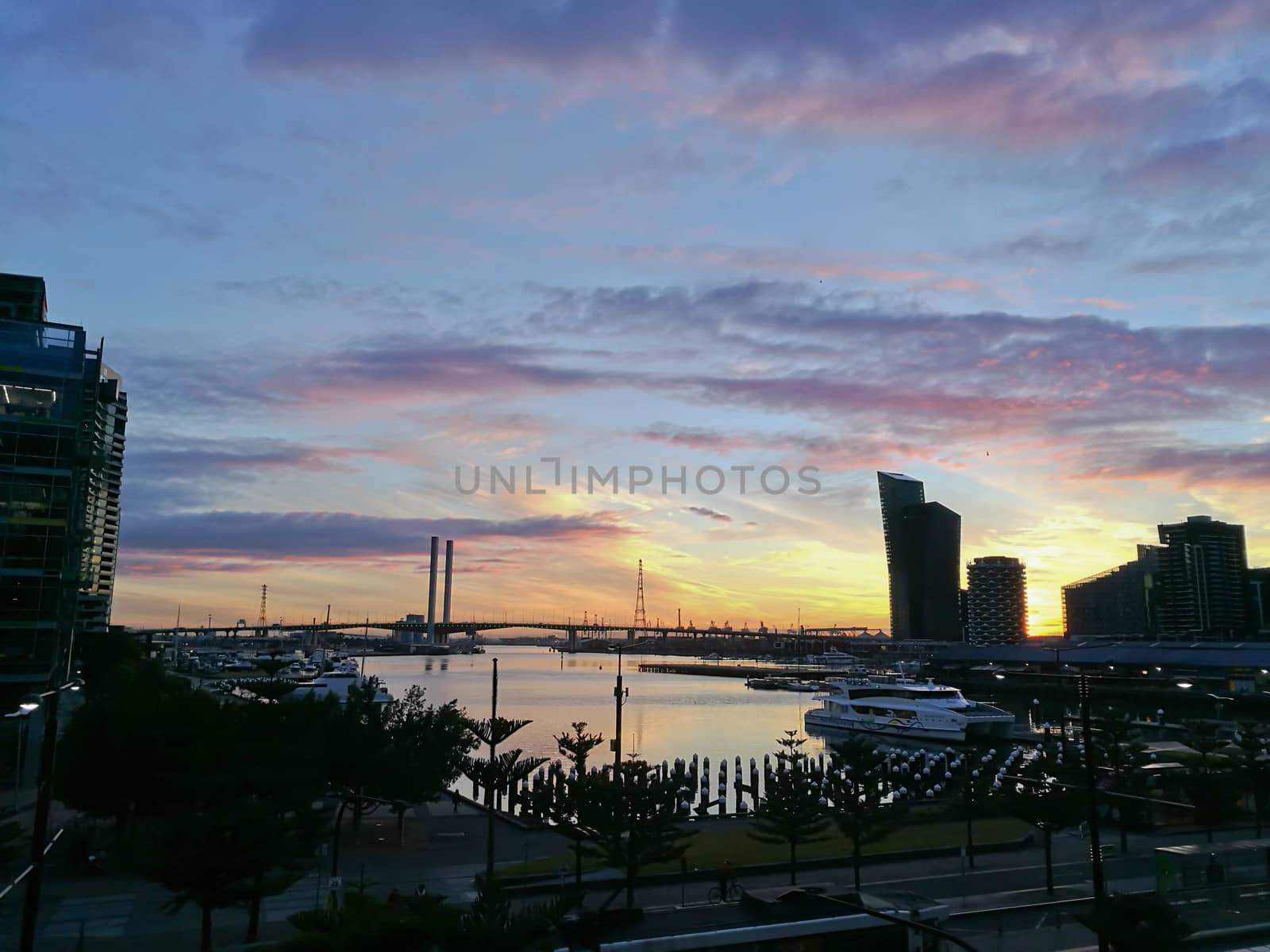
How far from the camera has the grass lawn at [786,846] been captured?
3150 centimetres

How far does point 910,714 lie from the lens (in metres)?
85.6

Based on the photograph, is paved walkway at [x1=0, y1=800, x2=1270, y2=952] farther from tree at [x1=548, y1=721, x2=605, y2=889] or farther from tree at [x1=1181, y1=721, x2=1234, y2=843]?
tree at [x1=548, y1=721, x2=605, y2=889]

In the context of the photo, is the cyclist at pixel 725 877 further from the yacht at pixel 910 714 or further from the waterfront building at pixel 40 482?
the yacht at pixel 910 714

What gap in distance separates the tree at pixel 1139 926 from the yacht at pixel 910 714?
67872 mm

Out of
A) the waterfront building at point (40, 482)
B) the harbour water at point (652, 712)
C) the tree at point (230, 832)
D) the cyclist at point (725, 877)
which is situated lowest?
the harbour water at point (652, 712)

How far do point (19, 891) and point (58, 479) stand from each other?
27.0 metres

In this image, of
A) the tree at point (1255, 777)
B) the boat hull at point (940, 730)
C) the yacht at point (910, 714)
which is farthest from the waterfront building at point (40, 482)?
the yacht at point (910, 714)

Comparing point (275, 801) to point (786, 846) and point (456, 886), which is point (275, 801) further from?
point (786, 846)

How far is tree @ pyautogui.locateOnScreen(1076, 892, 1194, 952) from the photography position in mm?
17141

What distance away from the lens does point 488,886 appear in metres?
12.0

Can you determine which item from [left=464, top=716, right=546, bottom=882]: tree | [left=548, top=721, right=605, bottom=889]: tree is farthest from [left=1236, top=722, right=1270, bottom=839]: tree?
[left=464, top=716, right=546, bottom=882]: tree

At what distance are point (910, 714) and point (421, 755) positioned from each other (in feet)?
194

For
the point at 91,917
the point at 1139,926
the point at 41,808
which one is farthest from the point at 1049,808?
the point at 91,917

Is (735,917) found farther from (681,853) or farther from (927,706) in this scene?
(927,706)
